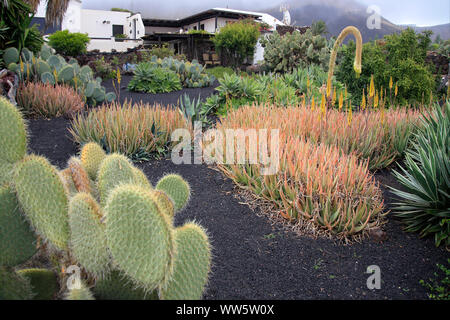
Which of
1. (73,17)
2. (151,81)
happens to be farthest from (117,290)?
(73,17)

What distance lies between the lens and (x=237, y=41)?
19.7 meters

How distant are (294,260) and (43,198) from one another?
6.03 ft

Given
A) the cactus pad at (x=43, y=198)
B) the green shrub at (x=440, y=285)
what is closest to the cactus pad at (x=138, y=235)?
the cactus pad at (x=43, y=198)

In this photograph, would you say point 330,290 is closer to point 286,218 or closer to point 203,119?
point 286,218

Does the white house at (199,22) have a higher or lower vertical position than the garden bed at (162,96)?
higher

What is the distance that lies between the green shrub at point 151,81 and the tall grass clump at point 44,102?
4.71 metres

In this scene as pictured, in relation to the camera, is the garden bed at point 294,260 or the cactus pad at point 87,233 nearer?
the cactus pad at point 87,233

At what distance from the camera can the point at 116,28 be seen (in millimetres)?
33750

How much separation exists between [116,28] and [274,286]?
3605 centimetres

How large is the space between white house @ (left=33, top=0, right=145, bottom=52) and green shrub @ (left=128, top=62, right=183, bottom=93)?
1980 cm

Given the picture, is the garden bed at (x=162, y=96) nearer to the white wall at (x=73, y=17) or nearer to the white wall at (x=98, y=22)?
the white wall at (x=73, y=17)

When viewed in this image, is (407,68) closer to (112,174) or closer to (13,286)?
(112,174)

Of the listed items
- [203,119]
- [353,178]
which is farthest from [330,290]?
[203,119]

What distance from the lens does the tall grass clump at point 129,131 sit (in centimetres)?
454
